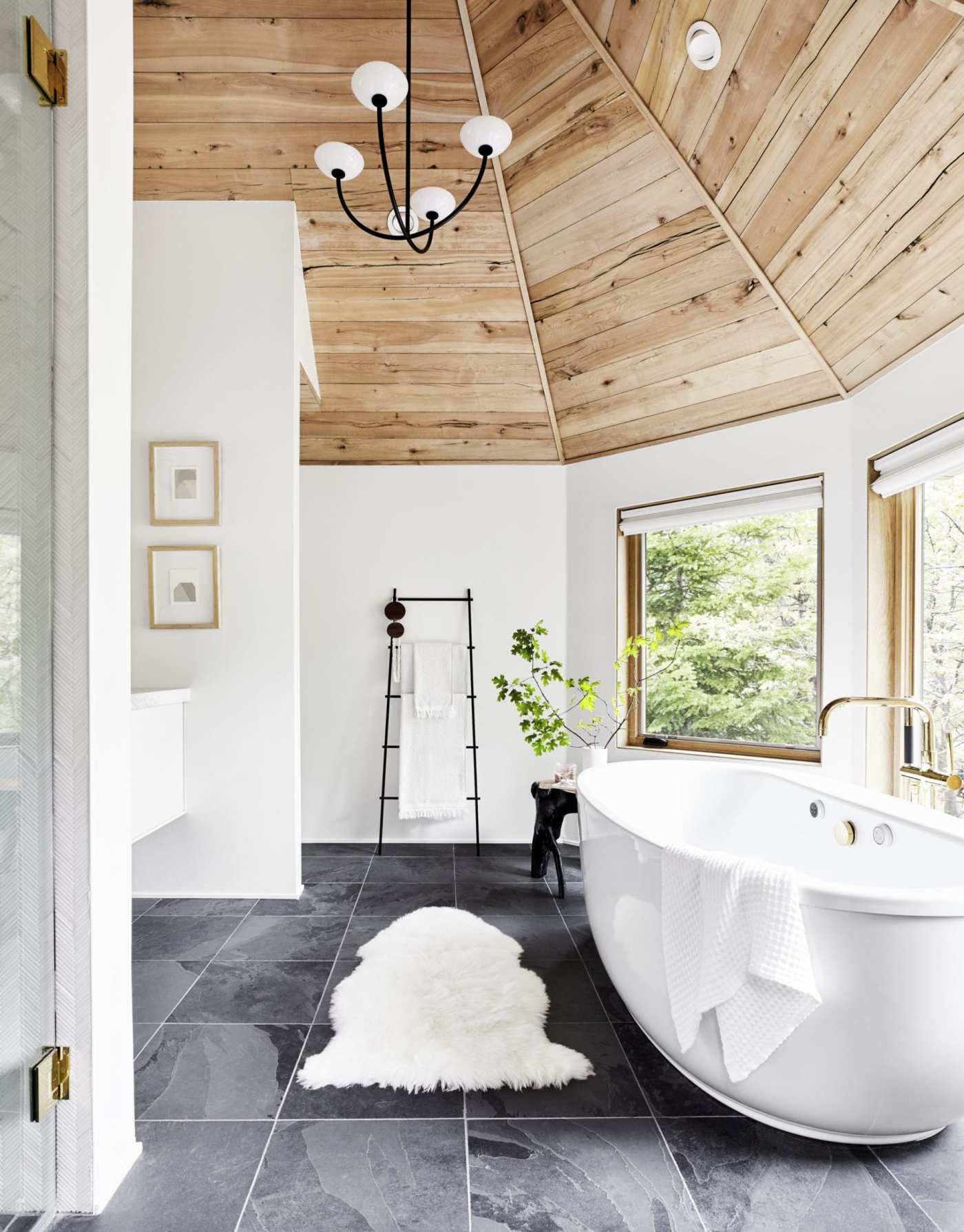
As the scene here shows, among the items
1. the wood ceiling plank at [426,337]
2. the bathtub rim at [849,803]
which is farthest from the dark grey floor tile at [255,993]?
the wood ceiling plank at [426,337]

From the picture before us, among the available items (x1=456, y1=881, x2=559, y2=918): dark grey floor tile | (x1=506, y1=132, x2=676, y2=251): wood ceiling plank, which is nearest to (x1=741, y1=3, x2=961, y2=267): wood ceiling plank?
(x1=506, y1=132, x2=676, y2=251): wood ceiling plank

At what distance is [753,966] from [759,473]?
245cm

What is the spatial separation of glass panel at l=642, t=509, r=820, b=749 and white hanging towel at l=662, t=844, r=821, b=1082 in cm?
197

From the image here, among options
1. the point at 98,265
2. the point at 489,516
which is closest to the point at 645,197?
the point at 489,516

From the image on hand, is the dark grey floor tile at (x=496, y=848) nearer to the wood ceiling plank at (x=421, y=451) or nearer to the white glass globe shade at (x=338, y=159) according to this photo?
the wood ceiling plank at (x=421, y=451)

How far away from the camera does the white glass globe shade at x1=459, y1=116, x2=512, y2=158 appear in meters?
2.11

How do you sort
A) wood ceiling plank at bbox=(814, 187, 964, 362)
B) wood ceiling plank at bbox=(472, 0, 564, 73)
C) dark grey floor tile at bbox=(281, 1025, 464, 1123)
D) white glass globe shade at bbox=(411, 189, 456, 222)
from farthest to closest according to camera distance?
1. wood ceiling plank at bbox=(472, 0, 564, 73)
2. white glass globe shade at bbox=(411, 189, 456, 222)
3. wood ceiling plank at bbox=(814, 187, 964, 362)
4. dark grey floor tile at bbox=(281, 1025, 464, 1123)

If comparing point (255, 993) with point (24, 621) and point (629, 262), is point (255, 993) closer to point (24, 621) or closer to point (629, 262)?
point (24, 621)

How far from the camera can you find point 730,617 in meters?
3.70

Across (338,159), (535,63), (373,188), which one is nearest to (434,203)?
(338,159)

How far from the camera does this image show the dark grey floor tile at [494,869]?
352 centimetres

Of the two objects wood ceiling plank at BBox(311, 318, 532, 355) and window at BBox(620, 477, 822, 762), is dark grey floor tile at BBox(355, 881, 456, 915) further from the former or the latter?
wood ceiling plank at BBox(311, 318, 532, 355)

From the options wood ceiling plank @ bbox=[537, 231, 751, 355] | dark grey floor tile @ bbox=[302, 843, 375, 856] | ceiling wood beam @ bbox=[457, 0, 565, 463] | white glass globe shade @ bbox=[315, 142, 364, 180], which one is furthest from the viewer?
dark grey floor tile @ bbox=[302, 843, 375, 856]

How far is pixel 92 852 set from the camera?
1471mm
